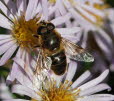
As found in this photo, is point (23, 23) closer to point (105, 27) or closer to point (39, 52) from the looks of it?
point (39, 52)

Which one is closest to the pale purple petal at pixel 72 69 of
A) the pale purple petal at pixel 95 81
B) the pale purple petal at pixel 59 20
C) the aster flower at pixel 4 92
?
the pale purple petal at pixel 95 81

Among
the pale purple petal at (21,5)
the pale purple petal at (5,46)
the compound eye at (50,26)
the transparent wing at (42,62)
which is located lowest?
the transparent wing at (42,62)

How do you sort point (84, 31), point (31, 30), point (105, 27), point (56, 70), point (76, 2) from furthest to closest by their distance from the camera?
point (105, 27) < point (84, 31) < point (76, 2) < point (31, 30) < point (56, 70)

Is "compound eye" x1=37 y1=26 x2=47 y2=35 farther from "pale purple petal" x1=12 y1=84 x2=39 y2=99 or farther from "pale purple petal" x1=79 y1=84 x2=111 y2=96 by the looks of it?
"pale purple petal" x1=79 y1=84 x2=111 y2=96

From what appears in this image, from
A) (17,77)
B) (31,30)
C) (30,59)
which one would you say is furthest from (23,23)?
(17,77)

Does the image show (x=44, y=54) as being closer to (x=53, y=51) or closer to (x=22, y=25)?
(x=53, y=51)

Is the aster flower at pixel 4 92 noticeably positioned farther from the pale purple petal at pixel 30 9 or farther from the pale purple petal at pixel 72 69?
the pale purple petal at pixel 30 9

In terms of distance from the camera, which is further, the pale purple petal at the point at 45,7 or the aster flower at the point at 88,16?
the aster flower at the point at 88,16
